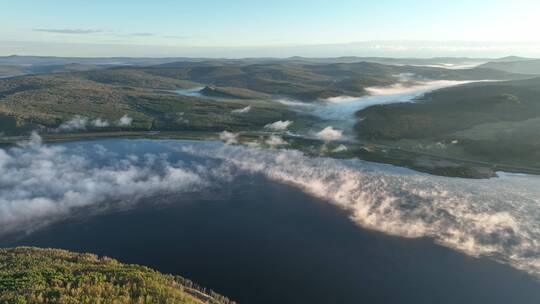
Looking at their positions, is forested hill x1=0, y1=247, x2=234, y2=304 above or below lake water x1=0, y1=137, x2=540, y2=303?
above

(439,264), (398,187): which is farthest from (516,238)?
(398,187)

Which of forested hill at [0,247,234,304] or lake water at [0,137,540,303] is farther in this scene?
lake water at [0,137,540,303]

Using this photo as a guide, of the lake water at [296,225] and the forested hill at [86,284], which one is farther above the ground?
the forested hill at [86,284]

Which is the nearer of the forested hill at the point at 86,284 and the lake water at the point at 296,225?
the forested hill at the point at 86,284

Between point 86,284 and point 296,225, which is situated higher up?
point 86,284
